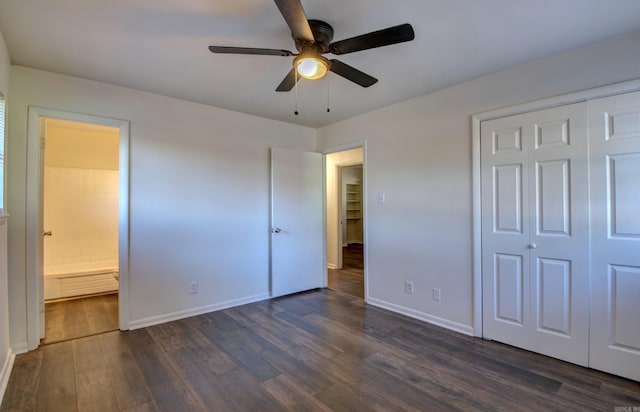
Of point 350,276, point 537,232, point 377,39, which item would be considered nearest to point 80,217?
point 350,276

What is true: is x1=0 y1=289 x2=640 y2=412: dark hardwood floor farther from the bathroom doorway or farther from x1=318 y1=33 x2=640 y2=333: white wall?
the bathroom doorway

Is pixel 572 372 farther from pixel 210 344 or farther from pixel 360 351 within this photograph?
pixel 210 344

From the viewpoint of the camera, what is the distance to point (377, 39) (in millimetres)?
1632

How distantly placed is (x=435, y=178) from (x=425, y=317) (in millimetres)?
1448

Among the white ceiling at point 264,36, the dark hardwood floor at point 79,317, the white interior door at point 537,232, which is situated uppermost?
the white ceiling at point 264,36

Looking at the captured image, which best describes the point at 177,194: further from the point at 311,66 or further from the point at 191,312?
the point at 311,66

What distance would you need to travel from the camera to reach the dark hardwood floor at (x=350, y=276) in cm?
437

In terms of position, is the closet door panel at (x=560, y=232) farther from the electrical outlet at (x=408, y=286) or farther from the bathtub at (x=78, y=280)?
the bathtub at (x=78, y=280)

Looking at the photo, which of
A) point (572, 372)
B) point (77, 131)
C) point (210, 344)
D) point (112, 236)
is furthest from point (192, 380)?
point (77, 131)

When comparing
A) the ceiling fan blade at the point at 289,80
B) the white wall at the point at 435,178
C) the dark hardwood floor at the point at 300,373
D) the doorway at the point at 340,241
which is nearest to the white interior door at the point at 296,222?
the doorway at the point at 340,241

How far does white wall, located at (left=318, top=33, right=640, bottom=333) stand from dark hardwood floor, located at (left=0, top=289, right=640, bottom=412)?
486 mm

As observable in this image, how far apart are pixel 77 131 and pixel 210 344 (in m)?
3.79

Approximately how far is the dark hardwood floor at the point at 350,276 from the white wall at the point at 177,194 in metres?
1.22

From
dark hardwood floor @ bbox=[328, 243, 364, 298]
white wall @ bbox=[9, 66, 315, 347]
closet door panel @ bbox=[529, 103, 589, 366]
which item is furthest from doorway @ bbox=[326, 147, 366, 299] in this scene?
closet door panel @ bbox=[529, 103, 589, 366]
